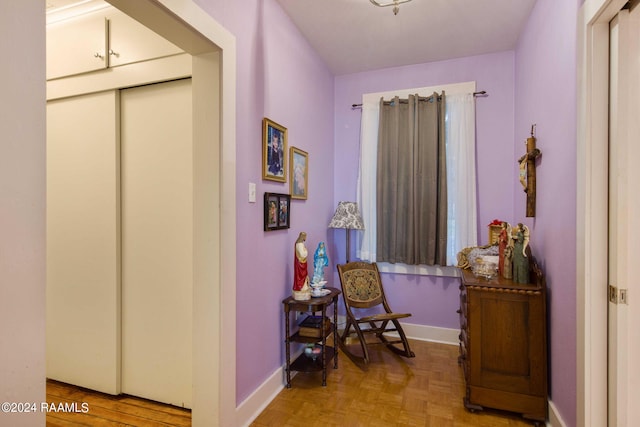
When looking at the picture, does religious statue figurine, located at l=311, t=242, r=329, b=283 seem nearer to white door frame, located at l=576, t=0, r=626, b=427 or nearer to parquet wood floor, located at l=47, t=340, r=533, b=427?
parquet wood floor, located at l=47, t=340, r=533, b=427

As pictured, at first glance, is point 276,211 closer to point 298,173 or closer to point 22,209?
point 298,173

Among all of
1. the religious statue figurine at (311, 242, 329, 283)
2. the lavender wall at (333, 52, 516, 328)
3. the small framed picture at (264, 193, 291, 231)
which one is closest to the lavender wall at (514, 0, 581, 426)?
the lavender wall at (333, 52, 516, 328)

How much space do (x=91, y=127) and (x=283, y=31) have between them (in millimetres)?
1570

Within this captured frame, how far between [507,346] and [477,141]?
1.96 metres

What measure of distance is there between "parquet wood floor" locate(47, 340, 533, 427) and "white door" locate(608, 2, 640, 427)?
0.82 m

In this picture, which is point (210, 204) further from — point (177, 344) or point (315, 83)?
point (315, 83)

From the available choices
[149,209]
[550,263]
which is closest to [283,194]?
[149,209]

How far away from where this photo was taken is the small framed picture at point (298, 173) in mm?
2633

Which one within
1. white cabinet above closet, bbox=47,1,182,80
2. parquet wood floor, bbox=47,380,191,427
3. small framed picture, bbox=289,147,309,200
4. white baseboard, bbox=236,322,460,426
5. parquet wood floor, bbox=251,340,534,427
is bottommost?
parquet wood floor, bbox=251,340,534,427

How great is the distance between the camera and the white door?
4.54ft

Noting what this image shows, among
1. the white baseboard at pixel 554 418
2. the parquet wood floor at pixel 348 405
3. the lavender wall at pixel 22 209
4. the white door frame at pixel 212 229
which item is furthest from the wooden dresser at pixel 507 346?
the lavender wall at pixel 22 209

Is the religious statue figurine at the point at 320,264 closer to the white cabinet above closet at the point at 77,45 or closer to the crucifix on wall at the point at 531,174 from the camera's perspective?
the crucifix on wall at the point at 531,174

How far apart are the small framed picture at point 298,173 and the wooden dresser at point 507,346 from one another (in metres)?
1.47

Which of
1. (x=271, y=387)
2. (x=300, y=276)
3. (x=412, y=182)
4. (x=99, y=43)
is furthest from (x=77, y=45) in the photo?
(x=412, y=182)
